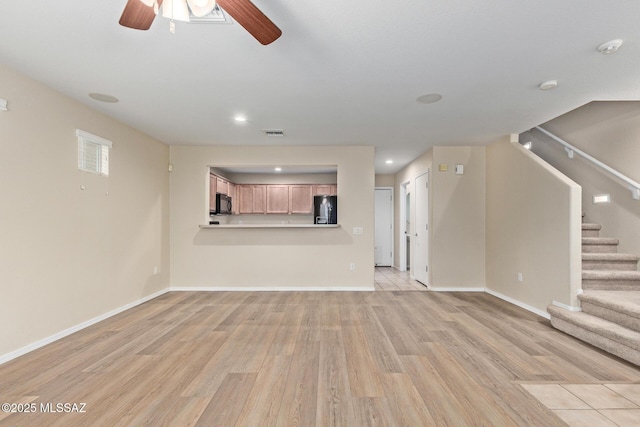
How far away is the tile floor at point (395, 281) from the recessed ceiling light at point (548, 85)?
3.44 meters

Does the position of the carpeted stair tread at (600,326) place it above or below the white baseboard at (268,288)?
above

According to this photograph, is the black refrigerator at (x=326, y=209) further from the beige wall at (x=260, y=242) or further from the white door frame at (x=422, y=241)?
the white door frame at (x=422, y=241)

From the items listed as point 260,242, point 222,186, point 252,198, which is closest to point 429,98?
point 260,242

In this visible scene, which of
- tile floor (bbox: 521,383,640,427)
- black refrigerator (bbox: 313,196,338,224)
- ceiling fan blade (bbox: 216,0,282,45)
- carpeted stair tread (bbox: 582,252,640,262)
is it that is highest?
ceiling fan blade (bbox: 216,0,282,45)

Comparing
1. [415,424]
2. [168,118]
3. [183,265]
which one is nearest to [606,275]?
[415,424]

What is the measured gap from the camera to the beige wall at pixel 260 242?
5066 mm

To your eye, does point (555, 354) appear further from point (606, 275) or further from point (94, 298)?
point (94, 298)

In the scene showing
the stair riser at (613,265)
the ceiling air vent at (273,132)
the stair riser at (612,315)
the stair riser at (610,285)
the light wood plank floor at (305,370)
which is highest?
the ceiling air vent at (273,132)

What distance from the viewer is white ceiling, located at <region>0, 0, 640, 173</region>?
1.84 m

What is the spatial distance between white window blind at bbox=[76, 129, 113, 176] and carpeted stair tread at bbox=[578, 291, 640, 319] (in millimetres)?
5712

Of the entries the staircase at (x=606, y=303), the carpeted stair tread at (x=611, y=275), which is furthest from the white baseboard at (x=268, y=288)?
the carpeted stair tread at (x=611, y=275)

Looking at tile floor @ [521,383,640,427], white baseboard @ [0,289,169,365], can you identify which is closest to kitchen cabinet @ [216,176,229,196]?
white baseboard @ [0,289,169,365]

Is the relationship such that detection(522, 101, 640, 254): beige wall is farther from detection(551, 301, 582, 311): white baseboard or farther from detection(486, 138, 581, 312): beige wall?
detection(551, 301, 582, 311): white baseboard

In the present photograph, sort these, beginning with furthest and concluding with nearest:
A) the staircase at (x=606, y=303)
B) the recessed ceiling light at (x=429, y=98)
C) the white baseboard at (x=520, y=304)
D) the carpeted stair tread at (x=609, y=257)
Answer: the white baseboard at (x=520, y=304) → the carpeted stair tread at (x=609, y=257) → the recessed ceiling light at (x=429, y=98) → the staircase at (x=606, y=303)
